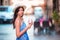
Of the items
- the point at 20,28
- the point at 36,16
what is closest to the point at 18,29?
the point at 20,28

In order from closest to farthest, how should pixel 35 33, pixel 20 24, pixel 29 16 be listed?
pixel 20 24 → pixel 29 16 → pixel 35 33

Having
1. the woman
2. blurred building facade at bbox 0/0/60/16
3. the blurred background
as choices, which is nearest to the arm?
the woman

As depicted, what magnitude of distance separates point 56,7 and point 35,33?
0.71m

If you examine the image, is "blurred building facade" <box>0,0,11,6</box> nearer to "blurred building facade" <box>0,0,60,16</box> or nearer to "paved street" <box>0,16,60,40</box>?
"blurred building facade" <box>0,0,60,16</box>

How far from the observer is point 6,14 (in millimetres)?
4086

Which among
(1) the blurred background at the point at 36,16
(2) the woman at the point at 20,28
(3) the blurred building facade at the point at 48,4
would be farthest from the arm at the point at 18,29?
(3) the blurred building facade at the point at 48,4

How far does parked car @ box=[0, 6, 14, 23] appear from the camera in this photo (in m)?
4.04

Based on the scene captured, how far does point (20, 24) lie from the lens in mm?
2512

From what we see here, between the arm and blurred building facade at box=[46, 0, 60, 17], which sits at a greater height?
blurred building facade at box=[46, 0, 60, 17]

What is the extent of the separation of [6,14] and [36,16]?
620 mm

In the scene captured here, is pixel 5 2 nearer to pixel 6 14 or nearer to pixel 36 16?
pixel 6 14

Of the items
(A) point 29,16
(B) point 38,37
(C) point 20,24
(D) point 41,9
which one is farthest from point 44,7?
(C) point 20,24

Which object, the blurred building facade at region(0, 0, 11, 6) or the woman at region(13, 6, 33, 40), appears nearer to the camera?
the woman at region(13, 6, 33, 40)

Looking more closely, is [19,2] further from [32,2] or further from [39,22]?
[39,22]
